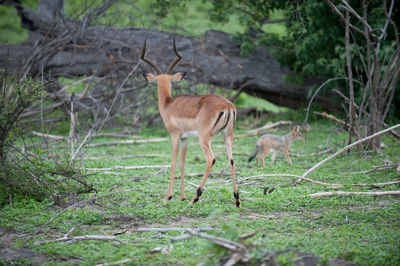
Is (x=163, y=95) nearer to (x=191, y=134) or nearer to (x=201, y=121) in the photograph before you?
(x=191, y=134)

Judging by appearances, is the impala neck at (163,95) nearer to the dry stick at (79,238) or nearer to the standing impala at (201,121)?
the standing impala at (201,121)

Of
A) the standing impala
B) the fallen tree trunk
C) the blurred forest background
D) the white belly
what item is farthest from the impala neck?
the fallen tree trunk

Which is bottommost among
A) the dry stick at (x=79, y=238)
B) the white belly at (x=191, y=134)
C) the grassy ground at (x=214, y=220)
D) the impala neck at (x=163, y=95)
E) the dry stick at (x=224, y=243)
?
the grassy ground at (x=214, y=220)

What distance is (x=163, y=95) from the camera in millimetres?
6066

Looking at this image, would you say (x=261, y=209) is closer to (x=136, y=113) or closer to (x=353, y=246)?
(x=353, y=246)

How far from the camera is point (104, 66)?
10594 mm

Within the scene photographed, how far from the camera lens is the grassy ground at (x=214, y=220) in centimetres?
365

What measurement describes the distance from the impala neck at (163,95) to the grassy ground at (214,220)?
1.10 meters

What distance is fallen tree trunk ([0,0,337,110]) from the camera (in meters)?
10.0

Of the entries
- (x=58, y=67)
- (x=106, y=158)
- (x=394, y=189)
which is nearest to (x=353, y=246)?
(x=394, y=189)

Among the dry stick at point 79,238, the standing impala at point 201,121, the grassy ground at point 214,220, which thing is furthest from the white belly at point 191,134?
the dry stick at point 79,238

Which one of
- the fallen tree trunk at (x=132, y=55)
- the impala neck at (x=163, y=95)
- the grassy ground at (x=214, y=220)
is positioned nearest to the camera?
the grassy ground at (x=214, y=220)

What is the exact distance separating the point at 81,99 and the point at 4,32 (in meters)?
12.4

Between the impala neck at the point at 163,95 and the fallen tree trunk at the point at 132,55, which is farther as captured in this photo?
the fallen tree trunk at the point at 132,55
